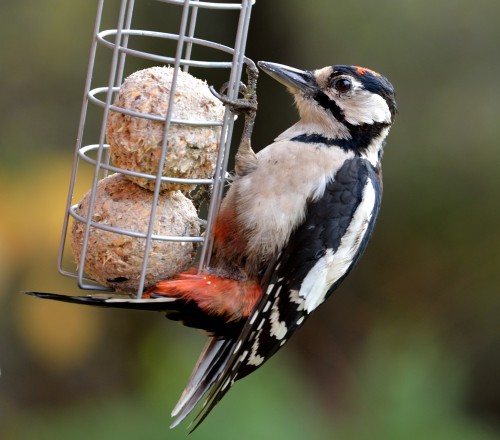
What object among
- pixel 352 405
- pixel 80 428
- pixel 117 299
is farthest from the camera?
pixel 352 405

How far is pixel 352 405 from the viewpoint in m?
4.18

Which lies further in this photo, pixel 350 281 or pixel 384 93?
pixel 350 281

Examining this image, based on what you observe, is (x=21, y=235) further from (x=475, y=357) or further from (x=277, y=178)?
(x=475, y=357)

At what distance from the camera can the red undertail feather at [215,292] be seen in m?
2.41

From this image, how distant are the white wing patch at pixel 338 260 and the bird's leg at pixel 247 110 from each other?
1.13ft

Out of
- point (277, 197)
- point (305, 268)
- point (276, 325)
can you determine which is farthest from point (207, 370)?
point (277, 197)

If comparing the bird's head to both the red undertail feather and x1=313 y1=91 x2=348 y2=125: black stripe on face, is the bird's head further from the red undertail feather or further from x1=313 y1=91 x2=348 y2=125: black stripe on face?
the red undertail feather

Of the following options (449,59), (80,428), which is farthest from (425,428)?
(449,59)

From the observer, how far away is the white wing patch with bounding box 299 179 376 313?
2.60 metres

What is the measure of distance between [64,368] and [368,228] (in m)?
2.56

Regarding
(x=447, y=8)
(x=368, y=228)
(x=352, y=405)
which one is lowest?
(x=352, y=405)

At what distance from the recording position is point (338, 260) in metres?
2.68

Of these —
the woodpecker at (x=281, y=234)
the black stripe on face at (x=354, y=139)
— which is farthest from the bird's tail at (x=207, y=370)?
the black stripe on face at (x=354, y=139)

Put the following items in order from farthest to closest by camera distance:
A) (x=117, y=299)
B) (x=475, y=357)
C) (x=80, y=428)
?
(x=475, y=357) → (x=80, y=428) → (x=117, y=299)
